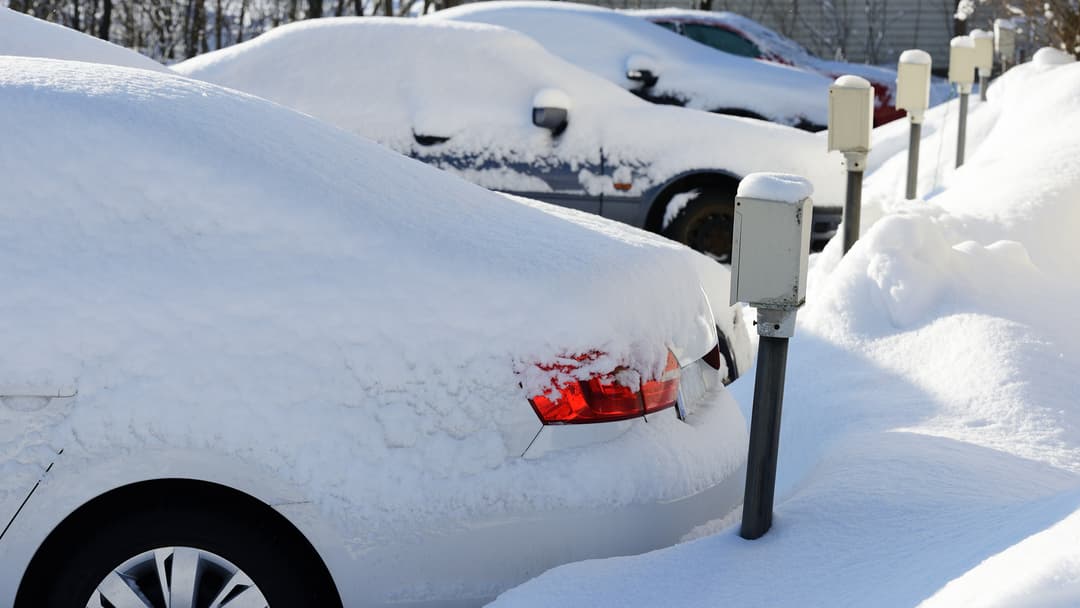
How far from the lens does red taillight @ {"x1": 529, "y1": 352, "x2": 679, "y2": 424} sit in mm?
2705

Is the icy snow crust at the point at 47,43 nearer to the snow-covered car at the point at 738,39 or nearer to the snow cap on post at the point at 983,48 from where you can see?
the snow cap on post at the point at 983,48

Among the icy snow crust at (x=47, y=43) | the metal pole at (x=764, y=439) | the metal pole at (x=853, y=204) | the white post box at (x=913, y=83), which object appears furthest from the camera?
the white post box at (x=913, y=83)

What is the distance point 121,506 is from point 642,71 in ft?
27.1

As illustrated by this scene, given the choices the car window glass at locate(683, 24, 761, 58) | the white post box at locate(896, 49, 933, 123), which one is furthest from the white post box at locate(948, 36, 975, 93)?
the car window glass at locate(683, 24, 761, 58)

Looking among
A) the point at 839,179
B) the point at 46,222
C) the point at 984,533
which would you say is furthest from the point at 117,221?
the point at 839,179

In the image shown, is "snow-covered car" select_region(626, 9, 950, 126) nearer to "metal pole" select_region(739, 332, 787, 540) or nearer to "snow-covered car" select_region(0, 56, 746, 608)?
"metal pole" select_region(739, 332, 787, 540)

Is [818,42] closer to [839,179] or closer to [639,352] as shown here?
[839,179]

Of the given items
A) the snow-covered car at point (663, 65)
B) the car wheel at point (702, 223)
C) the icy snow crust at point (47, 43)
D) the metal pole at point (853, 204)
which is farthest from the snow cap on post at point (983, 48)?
the icy snow crust at point (47, 43)

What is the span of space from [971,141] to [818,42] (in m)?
14.1

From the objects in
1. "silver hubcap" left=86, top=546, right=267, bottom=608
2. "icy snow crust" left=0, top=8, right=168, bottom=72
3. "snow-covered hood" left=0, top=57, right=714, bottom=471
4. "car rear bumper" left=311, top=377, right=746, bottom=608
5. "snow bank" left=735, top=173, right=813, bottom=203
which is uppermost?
"icy snow crust" left=0, top=8, right=168, bottom=72

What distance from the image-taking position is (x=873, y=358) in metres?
4.50

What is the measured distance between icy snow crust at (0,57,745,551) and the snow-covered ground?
0.82 ft

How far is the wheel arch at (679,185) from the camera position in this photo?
7336mm

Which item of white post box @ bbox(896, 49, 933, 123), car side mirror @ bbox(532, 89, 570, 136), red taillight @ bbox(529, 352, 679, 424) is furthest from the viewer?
car side mirror @ bbox(532, 89, 570, 136)
